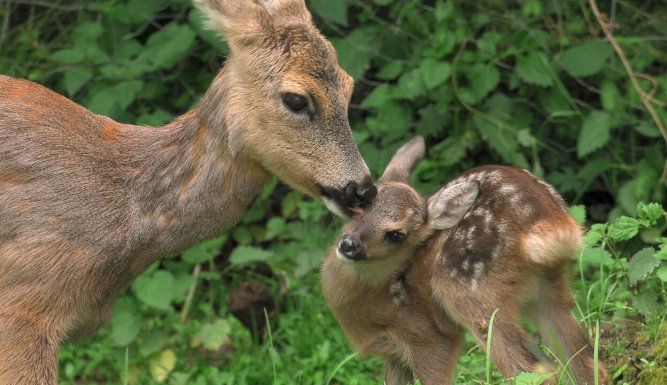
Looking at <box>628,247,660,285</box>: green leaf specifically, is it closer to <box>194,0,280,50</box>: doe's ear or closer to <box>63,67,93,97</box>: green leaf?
<box>194,0,280,50</box>: doe's ear

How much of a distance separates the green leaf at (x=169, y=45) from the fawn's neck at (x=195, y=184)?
2645mm

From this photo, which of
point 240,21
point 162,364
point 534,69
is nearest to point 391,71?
point 534,69

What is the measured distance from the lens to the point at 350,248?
569 centimetres

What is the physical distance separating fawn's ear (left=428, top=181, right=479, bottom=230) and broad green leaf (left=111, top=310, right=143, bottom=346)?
89.2 inches

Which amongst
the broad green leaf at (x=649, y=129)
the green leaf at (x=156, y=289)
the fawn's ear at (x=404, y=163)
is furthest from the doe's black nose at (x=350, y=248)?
the broad green leaf at (x=649, y=129)

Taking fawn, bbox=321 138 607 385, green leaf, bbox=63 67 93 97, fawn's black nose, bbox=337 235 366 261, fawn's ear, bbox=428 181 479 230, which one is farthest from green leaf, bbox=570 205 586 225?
green leaf, bbox=63 67 93 97

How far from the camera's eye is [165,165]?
5.22 meters

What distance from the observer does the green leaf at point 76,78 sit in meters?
7.77

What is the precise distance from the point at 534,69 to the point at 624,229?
7.43 feet

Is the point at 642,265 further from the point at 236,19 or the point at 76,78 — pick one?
the point at 76,78

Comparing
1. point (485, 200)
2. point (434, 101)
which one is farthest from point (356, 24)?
point (485, 200)

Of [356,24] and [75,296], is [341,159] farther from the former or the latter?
[356,24]

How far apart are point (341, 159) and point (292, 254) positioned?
2931 mm

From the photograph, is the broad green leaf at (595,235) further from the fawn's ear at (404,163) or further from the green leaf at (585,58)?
the green leaf at (585,58)
